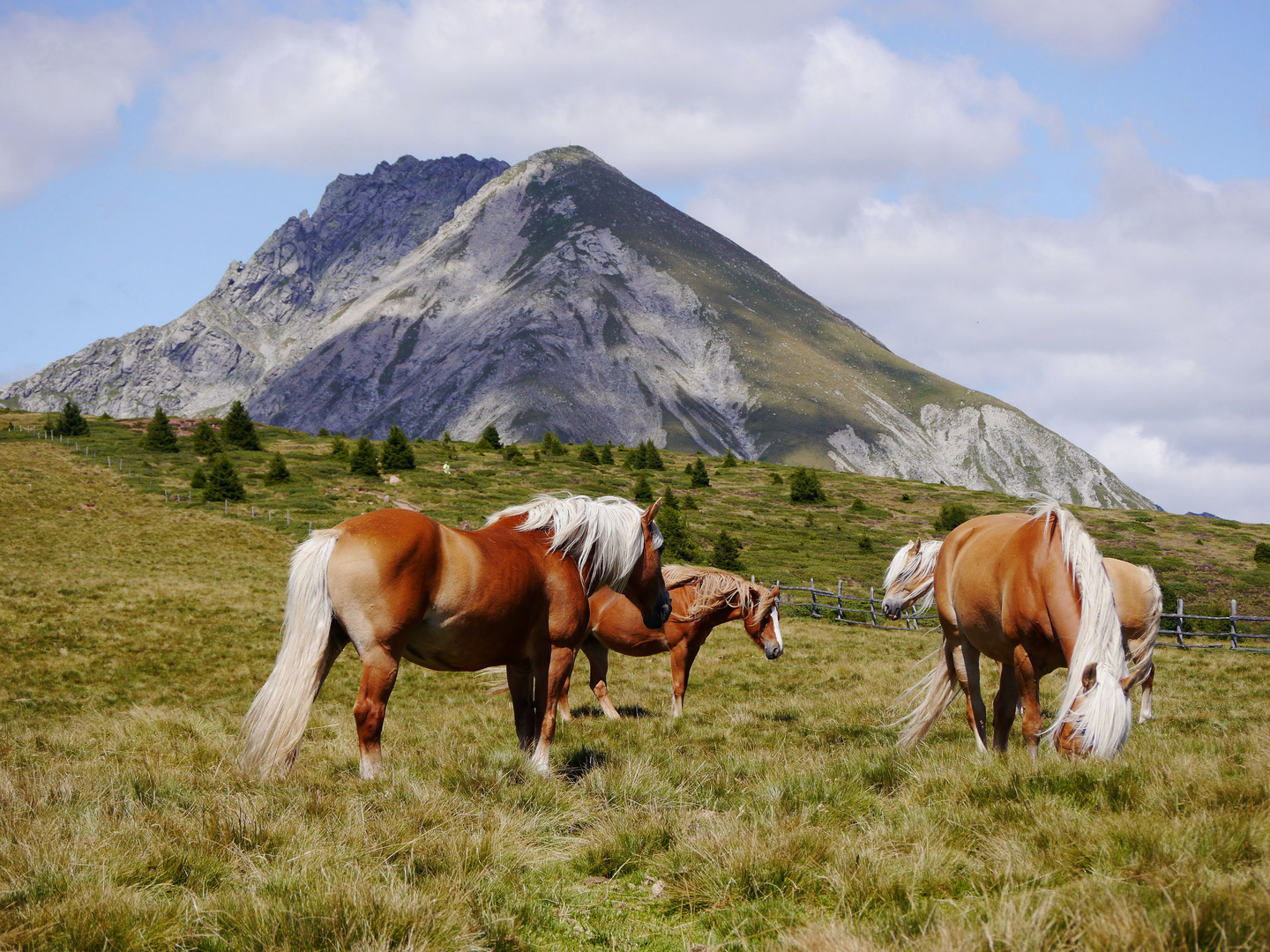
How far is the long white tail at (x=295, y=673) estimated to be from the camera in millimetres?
6410

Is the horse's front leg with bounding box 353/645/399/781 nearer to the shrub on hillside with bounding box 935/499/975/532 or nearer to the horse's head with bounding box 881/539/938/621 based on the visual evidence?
the horse's head with bounding box 881/539/938/621

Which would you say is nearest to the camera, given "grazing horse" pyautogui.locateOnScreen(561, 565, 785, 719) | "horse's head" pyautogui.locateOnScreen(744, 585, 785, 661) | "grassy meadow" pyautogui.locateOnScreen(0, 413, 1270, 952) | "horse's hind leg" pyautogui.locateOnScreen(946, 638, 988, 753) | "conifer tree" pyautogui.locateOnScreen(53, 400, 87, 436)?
"grassy meadow" pyautogui.locateOnScreen(0, 413, 1270, 952)

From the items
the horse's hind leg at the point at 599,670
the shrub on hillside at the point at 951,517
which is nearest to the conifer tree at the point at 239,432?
the shrub on hillside at the point at 951,517

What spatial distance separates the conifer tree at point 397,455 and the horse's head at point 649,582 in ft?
156

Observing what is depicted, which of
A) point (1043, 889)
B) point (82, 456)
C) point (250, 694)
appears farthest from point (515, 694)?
point (82, 456)

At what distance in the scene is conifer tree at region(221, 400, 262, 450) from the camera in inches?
2376

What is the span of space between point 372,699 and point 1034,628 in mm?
5330

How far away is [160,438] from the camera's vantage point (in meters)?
57.8

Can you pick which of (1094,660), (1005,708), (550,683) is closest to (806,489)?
(1005,708)

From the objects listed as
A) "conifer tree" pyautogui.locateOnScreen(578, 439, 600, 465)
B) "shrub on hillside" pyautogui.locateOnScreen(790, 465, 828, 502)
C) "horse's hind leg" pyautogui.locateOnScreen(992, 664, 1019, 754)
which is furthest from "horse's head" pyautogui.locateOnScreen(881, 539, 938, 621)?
Answer: "conifer tree" pyautogui.locateOnScreen(578, 439, 600, 465)

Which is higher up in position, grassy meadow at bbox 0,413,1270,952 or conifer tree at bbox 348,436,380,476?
conifer tree at bbox 348,436,380,476

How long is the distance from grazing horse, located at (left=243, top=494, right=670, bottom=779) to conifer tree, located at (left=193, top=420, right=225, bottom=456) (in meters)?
55.2

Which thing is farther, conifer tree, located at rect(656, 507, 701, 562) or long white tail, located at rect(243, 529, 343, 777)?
conifer tree, located at rect(656, 507, 701, 562)

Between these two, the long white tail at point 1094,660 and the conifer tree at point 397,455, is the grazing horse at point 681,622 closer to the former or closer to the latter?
the long white tail at point 1094,660
